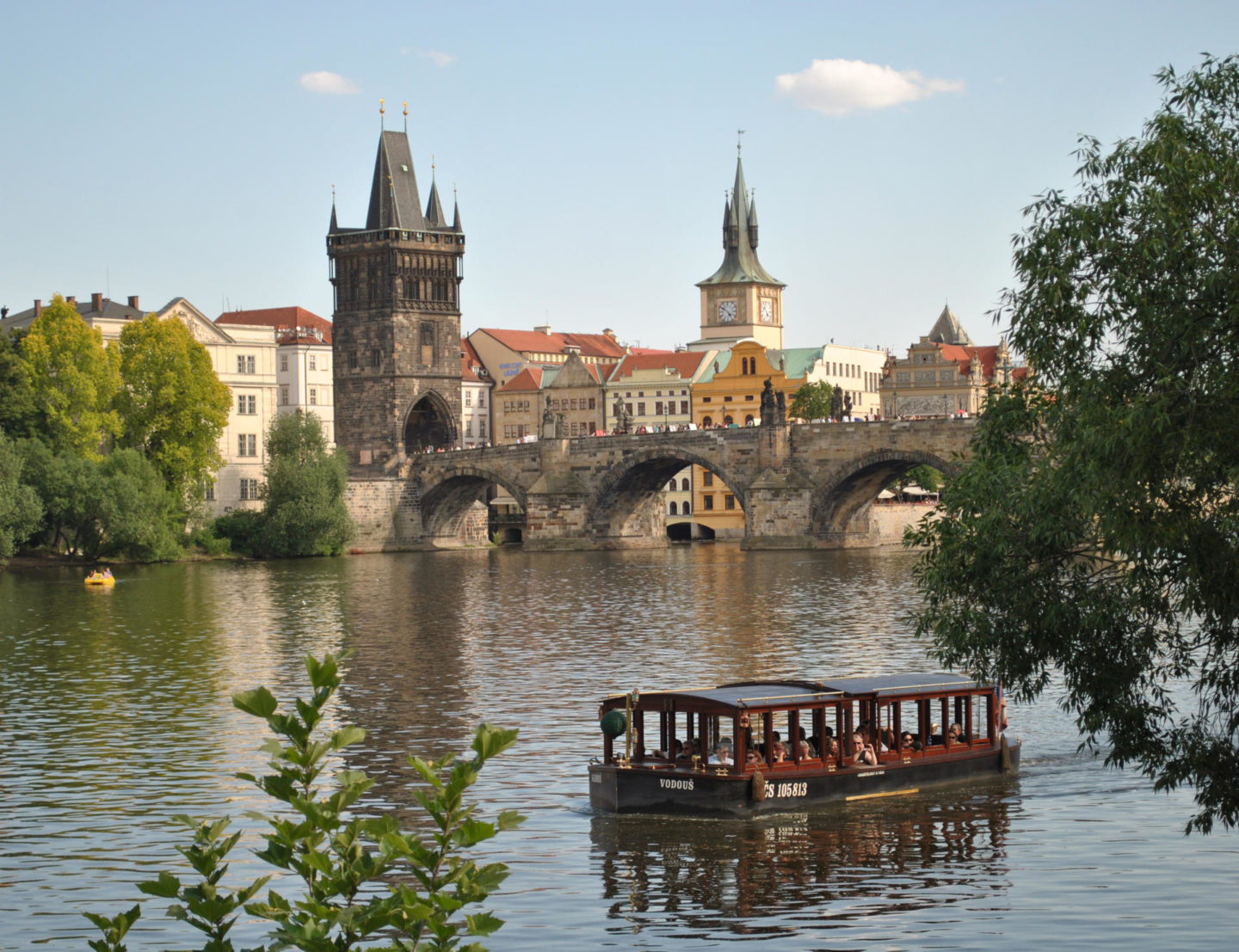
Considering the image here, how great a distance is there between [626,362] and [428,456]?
30.9 meters

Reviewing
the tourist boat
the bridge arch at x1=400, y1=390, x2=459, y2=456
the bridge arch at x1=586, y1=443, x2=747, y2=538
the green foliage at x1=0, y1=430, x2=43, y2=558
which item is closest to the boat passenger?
the tourist boat

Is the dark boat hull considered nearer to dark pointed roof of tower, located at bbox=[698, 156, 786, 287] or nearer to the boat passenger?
the boat passenger

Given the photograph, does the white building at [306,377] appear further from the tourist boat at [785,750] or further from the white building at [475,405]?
the tourist boat at [785,750]


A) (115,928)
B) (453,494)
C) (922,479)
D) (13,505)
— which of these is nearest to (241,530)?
(453,494)

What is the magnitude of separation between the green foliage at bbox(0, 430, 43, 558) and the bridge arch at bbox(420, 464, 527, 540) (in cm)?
2918

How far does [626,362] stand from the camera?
123 meters

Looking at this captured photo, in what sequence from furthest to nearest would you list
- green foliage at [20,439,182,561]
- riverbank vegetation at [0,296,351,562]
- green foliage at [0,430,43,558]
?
riverbank vegetation at [0,296,351,562] → green foliage at [20,439,182,561] → green foliage at [0,430,43,558]

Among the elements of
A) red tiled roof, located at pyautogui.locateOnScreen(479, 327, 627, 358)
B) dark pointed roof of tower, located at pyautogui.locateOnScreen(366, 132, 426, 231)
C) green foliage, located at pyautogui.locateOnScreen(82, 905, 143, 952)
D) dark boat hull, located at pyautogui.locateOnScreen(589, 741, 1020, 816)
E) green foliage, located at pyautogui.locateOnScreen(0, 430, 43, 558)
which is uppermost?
dark pointed roof of tower, located at pyautogui.locateOnScreen(366, 132, 426, 231)

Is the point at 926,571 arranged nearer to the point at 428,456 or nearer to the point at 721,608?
the point at 721,608

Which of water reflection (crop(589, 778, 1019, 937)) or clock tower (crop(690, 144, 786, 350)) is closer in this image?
water reflection (crop(589, 778, 1019, 937))

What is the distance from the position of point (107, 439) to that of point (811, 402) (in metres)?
51.8

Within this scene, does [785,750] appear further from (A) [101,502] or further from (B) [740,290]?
(B) [740,290]

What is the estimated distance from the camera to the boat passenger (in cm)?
2127

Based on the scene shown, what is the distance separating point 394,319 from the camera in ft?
331
